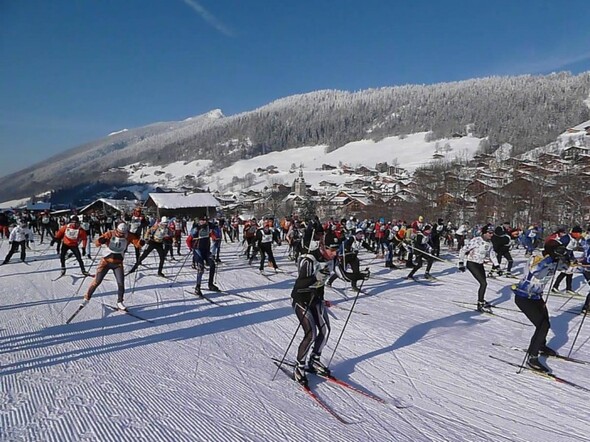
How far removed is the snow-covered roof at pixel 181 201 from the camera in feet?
174

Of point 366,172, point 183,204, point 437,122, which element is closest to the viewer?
point 183,204

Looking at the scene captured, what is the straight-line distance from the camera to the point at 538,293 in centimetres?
585

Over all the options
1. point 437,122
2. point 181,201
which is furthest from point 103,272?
point 437,122

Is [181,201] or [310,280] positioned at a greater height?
[310,280]

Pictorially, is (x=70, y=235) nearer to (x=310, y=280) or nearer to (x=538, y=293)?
(x=310, y=280)

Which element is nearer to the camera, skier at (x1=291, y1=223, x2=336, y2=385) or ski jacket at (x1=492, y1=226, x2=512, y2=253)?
skier at (x1=291, y1=223, x2=336, y2=385)

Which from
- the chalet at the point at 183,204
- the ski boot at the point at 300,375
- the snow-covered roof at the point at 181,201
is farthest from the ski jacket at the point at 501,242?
the snow-covered roof at the point at 181,201

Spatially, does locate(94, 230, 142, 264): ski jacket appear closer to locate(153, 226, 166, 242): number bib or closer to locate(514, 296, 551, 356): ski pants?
locate(153, 226, 166, 242): number bib

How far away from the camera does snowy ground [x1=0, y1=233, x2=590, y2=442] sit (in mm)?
4102

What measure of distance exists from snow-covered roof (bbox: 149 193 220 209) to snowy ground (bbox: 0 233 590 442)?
44.1 metres

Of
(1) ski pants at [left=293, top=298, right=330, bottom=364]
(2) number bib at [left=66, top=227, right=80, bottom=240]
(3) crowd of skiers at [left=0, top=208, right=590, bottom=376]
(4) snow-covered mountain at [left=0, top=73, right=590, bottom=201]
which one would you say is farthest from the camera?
(4) snow-covered mountain at [left=0, top=73, right=590, bottom=201]

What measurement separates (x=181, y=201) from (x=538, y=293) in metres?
52.2

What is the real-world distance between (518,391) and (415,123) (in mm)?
177290

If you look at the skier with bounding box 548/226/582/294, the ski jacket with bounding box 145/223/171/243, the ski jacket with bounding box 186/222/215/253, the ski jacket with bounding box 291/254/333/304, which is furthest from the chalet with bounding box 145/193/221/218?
the ski jacket with bounding box 291/254/333/304
